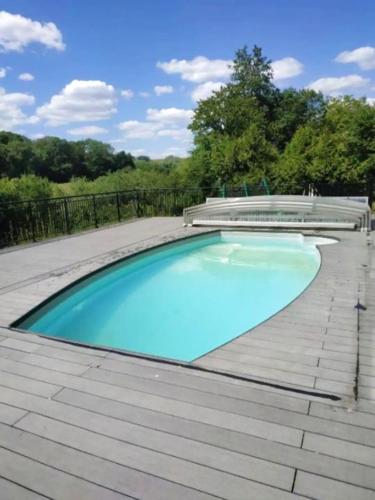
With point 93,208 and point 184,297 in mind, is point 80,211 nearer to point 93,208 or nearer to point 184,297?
point 93,208

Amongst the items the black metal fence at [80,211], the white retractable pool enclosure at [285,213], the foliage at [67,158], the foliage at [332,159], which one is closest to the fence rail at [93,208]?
the black metal fence at [80,211]

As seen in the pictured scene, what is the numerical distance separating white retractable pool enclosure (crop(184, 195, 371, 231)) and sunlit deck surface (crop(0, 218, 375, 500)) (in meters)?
4.59

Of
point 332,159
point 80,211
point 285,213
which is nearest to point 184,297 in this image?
point 285,213

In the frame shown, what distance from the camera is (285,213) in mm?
8016

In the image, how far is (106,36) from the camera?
982 cm

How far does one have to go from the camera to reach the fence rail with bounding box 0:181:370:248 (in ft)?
24.4

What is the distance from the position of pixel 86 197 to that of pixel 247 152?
7.71 meters

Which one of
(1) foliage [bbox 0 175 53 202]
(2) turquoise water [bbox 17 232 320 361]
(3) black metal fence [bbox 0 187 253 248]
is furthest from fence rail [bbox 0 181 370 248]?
(2) turquoise water [bbox 17 232 320 361]

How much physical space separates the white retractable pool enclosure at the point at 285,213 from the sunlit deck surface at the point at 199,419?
459 centimetres

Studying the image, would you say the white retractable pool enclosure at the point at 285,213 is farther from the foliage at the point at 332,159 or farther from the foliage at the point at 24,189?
the foliage at the point at 24,189

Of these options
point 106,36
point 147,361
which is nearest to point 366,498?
point 147,361

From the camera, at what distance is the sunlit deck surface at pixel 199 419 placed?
140 cm

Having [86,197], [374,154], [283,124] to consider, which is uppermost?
[283,124]

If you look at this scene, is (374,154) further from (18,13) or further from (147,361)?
(147,361)
